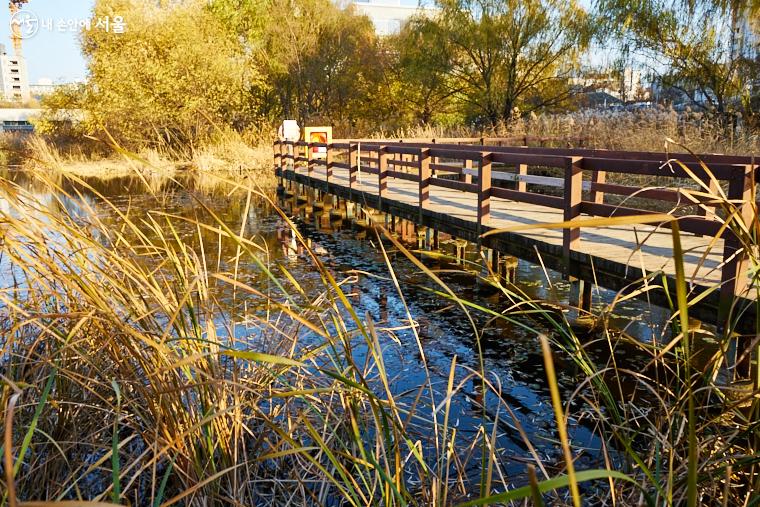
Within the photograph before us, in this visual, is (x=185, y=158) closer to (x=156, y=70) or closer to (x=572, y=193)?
(x=156, y=70)

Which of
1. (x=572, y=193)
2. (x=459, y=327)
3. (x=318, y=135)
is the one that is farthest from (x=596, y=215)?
(x=318, y=135)

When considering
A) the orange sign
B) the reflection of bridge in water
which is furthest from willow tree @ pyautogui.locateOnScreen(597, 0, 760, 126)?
the orange sign

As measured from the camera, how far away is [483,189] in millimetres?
8125

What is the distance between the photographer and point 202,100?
97.6ft

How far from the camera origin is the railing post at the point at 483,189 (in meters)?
8.10

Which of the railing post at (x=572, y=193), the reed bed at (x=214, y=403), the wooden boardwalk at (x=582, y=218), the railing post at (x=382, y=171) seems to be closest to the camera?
the reed bed at (x=214, y=403)

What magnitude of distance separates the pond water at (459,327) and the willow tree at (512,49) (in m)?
17.8

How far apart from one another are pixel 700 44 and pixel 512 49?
1098cm

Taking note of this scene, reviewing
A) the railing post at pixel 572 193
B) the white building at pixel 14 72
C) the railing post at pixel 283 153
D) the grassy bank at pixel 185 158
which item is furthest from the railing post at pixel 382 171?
the white building at pixel 14 72

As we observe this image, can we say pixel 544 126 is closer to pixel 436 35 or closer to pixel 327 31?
pixel 436 35

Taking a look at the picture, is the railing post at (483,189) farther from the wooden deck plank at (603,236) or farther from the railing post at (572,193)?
the railing post at (572,193)

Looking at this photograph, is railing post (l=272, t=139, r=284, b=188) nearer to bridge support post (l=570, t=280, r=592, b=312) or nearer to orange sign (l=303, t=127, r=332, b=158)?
orange sign (l=303, t=127, r=332, b=158)

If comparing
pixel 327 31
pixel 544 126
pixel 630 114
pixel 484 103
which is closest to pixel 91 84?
pixel 327 31

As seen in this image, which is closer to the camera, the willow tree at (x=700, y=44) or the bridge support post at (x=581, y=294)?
the bridge support post at (x=581, y=294)
